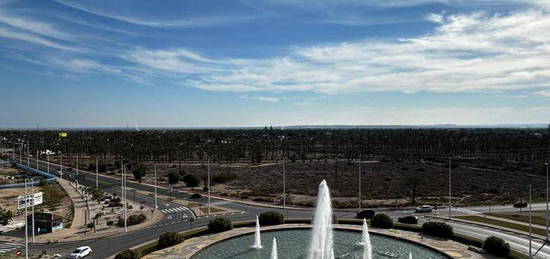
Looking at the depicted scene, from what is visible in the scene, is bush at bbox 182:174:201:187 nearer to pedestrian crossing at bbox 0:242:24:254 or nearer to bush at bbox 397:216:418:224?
pedestrian crossing at bbox 0:242:24:254

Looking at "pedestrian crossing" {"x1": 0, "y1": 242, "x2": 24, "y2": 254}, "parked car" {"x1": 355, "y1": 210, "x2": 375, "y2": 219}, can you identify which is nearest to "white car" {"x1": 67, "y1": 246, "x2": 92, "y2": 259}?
"pedestrian crossing" {"x1": 0, "y1": 242, "x2": 24, "y2": 254}

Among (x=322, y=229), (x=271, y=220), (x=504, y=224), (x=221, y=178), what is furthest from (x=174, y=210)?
(x=504, y=224)

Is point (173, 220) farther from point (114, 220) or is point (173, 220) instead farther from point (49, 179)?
point (49, 179)

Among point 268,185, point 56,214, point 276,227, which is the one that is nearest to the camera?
point 276,227

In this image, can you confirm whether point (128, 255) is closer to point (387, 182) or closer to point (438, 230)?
point (438, 230)

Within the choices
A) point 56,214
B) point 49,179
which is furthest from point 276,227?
point 49,179

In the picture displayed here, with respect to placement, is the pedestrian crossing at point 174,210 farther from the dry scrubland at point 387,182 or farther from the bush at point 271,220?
the bush at point 271,220
